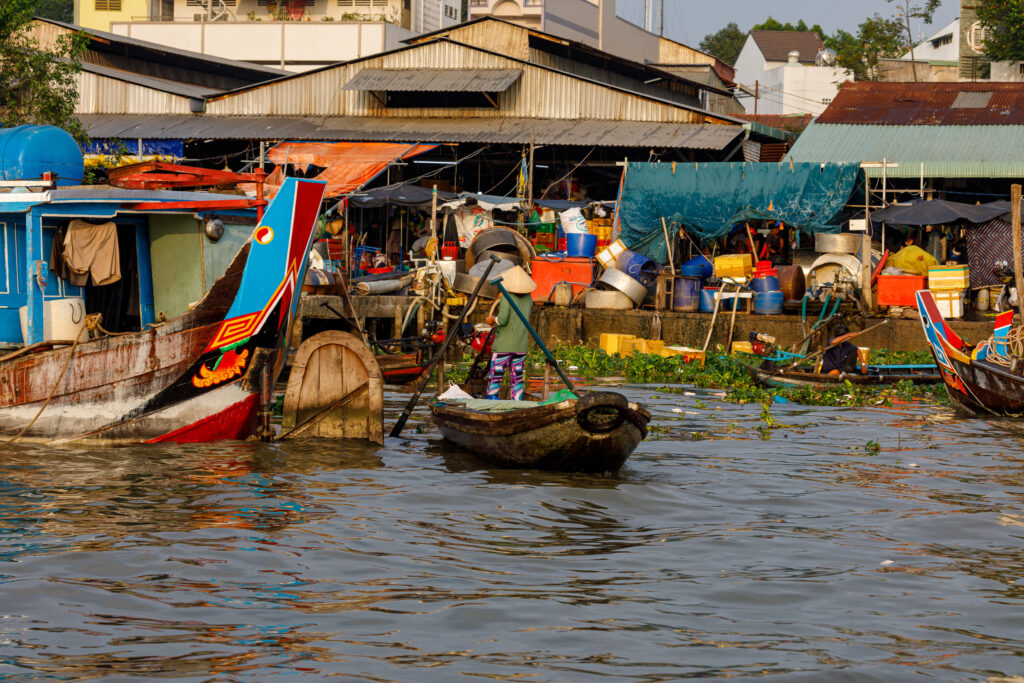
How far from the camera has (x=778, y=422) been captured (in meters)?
14.6

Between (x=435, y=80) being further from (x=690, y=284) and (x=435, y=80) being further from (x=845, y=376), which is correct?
(x=845, y=376)

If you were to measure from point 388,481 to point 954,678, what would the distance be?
18.9ft

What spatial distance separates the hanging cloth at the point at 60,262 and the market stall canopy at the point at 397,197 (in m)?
12.9

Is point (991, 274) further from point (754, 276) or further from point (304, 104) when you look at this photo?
point (304, 104)

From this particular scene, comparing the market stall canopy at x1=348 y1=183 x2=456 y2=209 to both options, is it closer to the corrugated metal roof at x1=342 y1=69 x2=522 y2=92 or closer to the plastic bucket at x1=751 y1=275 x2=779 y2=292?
the corrugated metal roof at x1=342 y1=69 x2=522 y2=92

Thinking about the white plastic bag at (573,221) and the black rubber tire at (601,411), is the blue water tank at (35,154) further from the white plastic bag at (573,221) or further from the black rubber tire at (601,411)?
the white plastic bag at (573,221)

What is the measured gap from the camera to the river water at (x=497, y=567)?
5.95m

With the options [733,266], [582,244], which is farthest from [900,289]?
[582,244]

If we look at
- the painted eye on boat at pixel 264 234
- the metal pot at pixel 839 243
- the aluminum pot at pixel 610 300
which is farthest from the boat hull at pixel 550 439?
the metal pot at pixel 839 243

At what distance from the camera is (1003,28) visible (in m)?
34.7

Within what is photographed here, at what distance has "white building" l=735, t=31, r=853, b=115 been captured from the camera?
5372cm

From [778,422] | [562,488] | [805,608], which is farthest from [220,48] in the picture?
[805,608]

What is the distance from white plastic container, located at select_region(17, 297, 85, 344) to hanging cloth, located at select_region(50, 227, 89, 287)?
29cm

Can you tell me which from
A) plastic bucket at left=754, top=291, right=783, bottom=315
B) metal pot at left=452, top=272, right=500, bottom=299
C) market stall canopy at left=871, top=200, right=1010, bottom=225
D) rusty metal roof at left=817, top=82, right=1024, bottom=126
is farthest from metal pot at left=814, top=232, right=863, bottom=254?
rusty metal roof at left=817, top=82, right=1024, bottom=126
